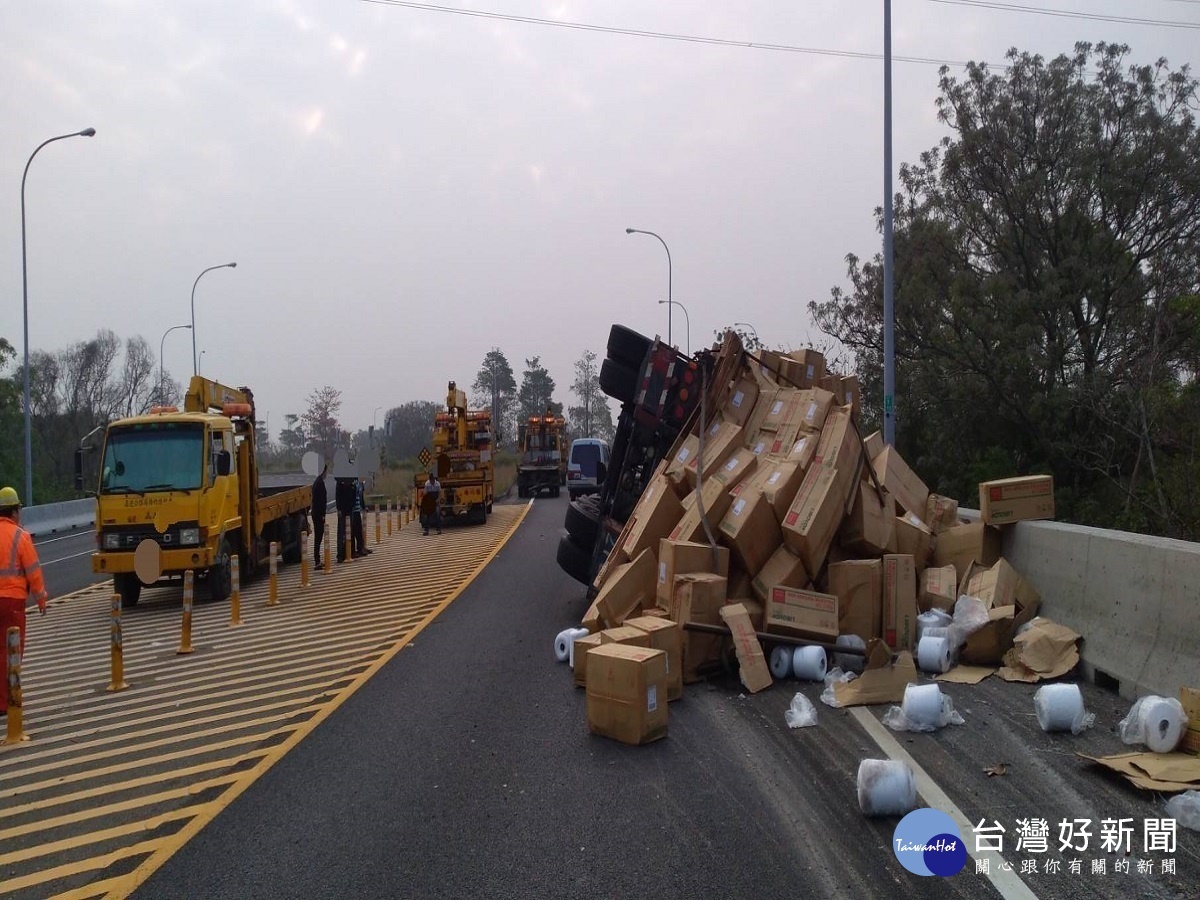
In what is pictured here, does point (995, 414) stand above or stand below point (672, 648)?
above

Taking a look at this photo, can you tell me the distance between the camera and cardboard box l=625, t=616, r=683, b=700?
7730mm

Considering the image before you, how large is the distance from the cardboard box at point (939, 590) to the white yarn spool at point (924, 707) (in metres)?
2.69

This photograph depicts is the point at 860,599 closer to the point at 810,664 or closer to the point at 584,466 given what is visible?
the point at 810,664

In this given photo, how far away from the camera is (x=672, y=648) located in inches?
311

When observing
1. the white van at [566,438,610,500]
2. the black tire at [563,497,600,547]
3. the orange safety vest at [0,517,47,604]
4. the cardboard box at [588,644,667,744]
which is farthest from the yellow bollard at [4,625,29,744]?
the white van at [566,438,610,500]

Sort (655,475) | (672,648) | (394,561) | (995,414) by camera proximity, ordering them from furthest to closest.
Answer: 1. (995,414)
2. (394,561)
3. (655,475)
4. (672,648)

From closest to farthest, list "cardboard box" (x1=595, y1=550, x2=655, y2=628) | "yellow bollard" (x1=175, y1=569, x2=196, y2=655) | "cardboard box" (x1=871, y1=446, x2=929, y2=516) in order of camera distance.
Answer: "cardboard box" (x1=595, y1=550, x2=655, y2=628), "yellow bollard" (x1=175, y1=569, x2=196, y2=655), "cardboard box" (x1=871, y1=446, x2=929, y2=516)

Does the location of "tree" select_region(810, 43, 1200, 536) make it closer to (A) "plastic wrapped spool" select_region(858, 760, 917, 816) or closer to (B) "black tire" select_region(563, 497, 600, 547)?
(B) "black tire" select_region(563, 497, 600, 547)

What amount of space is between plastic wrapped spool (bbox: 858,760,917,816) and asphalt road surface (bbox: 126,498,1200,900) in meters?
0.10

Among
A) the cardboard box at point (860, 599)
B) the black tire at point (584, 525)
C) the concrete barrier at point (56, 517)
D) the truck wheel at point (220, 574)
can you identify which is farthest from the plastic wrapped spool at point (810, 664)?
the concrete barrier at point (56, 517)

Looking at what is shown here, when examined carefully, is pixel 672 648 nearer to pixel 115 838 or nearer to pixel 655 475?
pixel 655 475

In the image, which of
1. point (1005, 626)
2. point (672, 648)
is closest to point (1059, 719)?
point (1005, 626)

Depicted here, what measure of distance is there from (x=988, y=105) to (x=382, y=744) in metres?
23.2

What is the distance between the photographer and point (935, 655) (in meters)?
8.18
